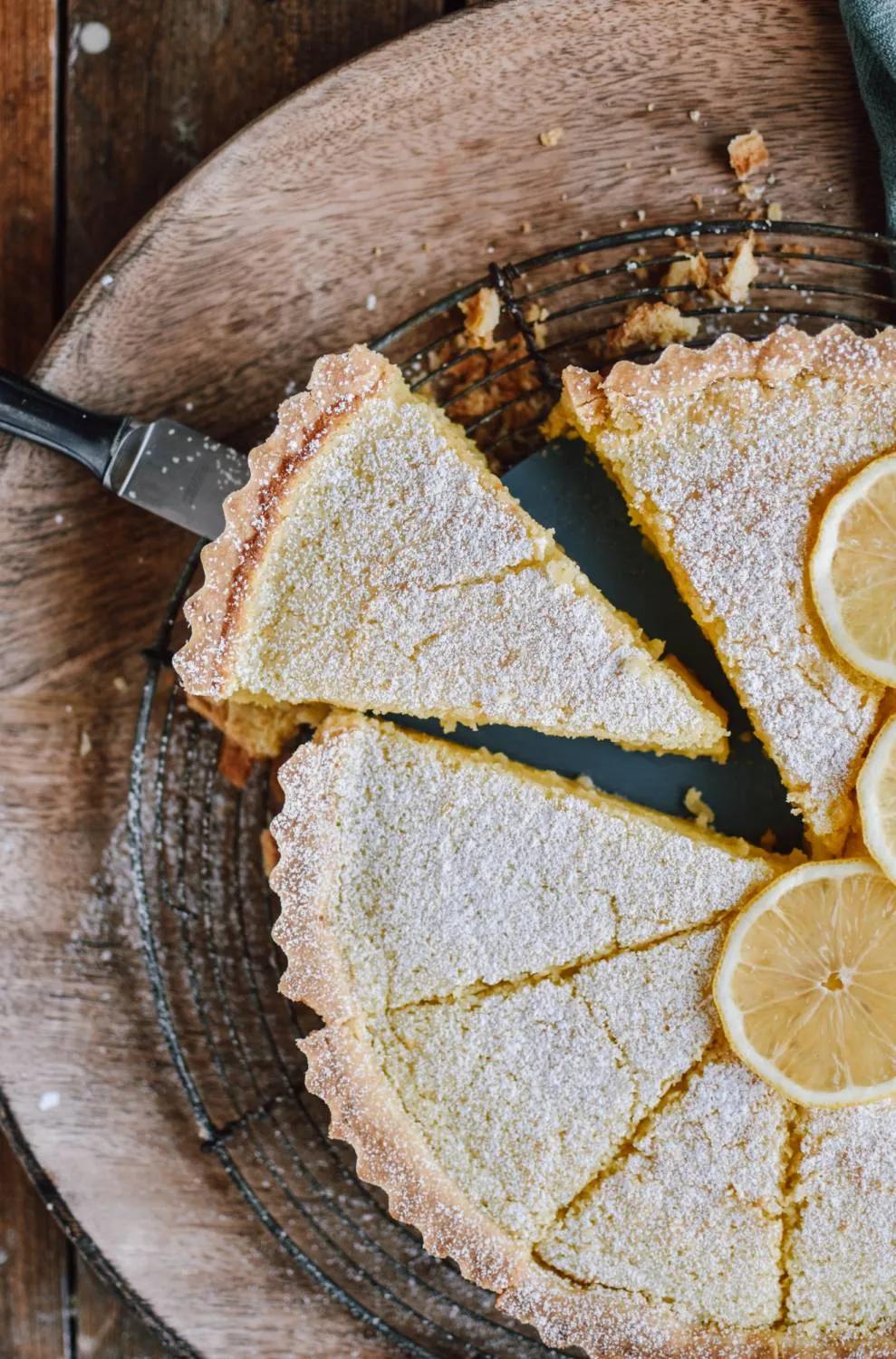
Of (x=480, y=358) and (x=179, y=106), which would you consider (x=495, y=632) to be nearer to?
(x=480, y=358)

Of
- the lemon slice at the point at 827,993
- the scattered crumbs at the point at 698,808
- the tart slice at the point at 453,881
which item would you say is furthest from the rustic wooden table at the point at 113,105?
the scattered crumbs at the point at 698,808

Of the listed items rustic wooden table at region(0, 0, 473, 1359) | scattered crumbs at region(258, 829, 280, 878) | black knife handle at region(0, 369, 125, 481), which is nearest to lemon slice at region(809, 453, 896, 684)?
scattered crumbs at region(258, 829, 280, 878)

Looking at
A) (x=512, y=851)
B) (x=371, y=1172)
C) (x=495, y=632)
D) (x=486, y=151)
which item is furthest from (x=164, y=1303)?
(x=486, y=151)

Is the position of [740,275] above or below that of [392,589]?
above

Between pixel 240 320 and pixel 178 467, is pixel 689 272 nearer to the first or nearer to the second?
pixel 240 320

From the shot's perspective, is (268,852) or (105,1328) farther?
(105,1328)

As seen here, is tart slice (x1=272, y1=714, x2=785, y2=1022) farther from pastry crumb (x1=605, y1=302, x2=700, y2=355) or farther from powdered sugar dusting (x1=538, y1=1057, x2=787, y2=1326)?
pastry crumb (x1=605, y1=302, x2=700, y2=355)

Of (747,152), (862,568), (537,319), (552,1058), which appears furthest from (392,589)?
(747,152)
